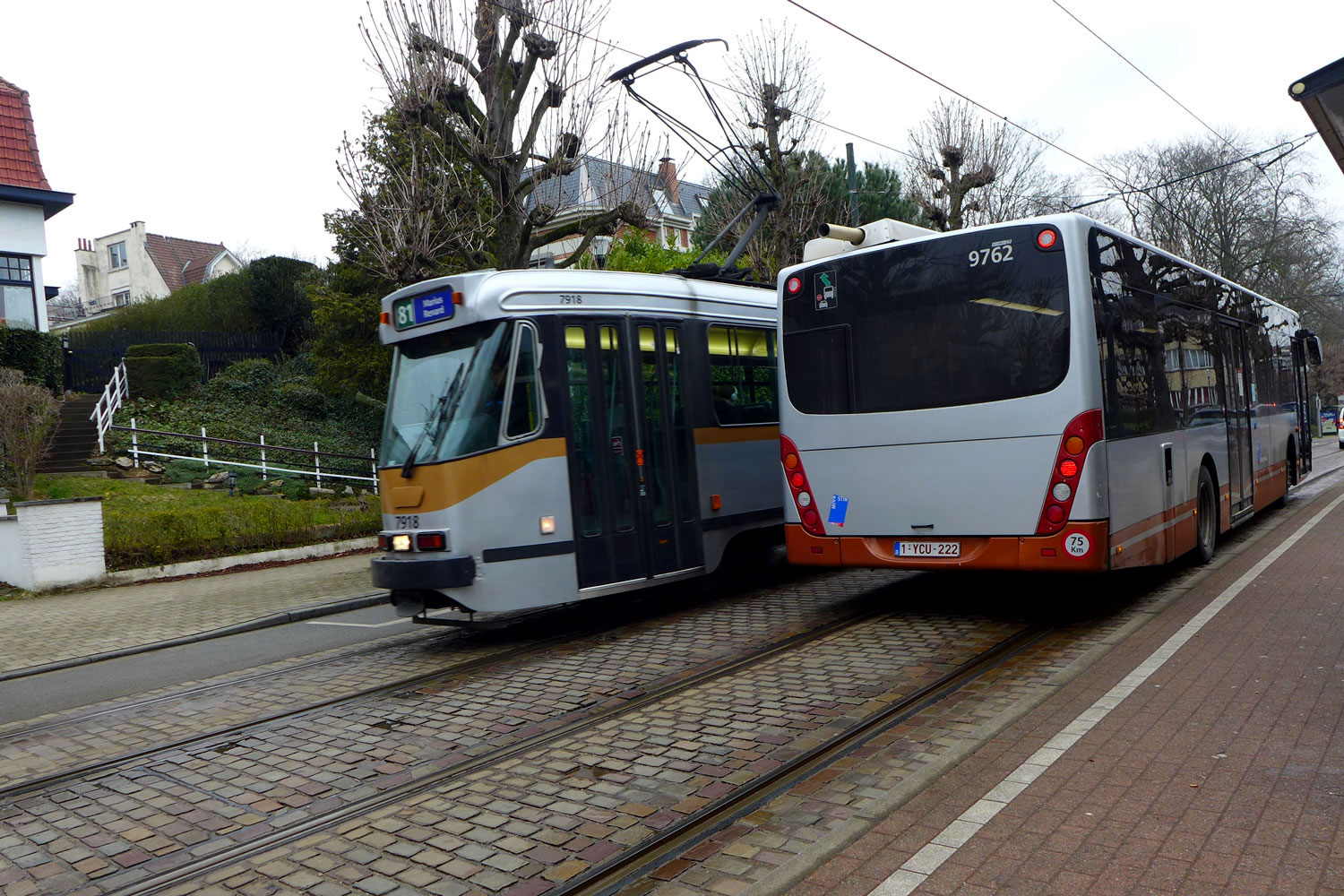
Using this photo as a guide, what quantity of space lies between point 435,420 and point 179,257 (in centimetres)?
5642

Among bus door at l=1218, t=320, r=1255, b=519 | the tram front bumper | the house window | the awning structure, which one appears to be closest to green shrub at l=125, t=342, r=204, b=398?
the house window

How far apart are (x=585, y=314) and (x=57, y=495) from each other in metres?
14.4

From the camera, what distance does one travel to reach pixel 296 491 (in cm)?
2175

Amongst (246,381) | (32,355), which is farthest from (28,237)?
(246,381)

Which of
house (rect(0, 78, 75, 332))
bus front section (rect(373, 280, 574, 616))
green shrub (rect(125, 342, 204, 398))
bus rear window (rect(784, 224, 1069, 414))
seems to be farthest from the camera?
house (rect(0, 78, 75, 332))

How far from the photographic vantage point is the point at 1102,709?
5.52 m

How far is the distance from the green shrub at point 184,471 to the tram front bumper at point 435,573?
15.5 m

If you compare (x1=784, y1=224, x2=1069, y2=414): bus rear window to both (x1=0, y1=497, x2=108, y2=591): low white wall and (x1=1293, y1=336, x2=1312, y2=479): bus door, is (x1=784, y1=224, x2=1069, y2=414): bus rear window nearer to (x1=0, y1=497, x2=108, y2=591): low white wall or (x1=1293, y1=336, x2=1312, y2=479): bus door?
(x1=0, y1=497, x2=108, y2=591): low white wall

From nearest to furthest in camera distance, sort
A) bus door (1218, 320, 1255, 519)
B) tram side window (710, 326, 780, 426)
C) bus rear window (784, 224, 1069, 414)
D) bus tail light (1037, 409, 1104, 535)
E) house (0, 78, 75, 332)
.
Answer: bus tail light (1037, 409, 1104, 535)
bus rear window (784, 224, 1069, 414)
tram side window (710, 326, 780, 426)
bus door (1218, 320, 1255, 519)
house (0, 78, 75, 332)

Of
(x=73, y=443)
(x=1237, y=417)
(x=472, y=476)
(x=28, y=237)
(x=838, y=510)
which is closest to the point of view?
(x=472, y=476)

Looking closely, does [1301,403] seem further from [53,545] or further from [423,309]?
[53,545]

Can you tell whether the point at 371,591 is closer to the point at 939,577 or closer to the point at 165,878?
the point at 939,577

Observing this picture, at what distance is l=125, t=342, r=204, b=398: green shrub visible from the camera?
2622 cm

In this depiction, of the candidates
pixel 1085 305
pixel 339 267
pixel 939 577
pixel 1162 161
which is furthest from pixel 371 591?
pixel 1162 161
